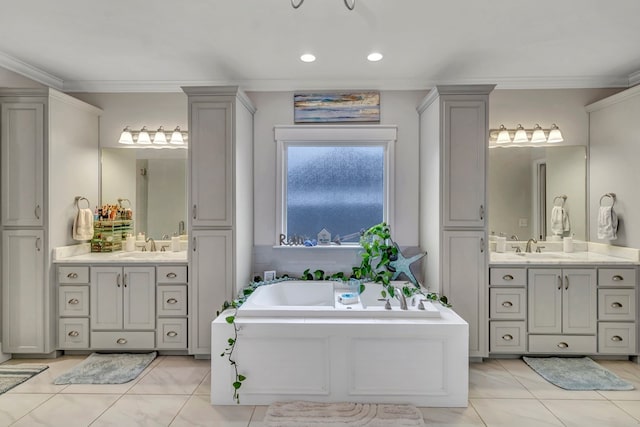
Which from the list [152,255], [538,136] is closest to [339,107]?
[538,136]

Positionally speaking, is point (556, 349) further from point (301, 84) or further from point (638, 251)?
point (301, 84)

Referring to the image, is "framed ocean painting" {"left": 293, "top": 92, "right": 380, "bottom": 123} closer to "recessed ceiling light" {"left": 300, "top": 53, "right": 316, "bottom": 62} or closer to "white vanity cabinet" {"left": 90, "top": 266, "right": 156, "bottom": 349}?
"recessed ceiling light" {"left": 300, "top": 53, "right": 316, "bottom": 62}

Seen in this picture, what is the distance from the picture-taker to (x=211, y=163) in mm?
3154

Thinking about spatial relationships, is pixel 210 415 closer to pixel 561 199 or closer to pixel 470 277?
pixel 470 277

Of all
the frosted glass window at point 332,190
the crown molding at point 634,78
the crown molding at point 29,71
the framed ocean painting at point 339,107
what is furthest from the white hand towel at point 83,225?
the crown molding at point 634,78

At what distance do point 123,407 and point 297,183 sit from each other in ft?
7.59

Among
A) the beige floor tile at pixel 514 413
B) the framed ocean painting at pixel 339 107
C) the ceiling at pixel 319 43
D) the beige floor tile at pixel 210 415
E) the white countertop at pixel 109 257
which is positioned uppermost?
the ceiling at pixel 319 43

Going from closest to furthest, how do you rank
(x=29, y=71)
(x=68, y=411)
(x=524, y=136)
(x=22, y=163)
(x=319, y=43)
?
(x=68, y=411) → (x=319, y=43) → (x=22, y=163) → (x=29, y=71) → (x=524, y=136)

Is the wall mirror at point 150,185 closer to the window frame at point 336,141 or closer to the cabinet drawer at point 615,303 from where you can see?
the window frame at point 336,141

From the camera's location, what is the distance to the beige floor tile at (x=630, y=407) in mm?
2412

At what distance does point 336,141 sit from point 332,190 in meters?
0.49

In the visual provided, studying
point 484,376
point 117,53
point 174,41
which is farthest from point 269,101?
point 484,376

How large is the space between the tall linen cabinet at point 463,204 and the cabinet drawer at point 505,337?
3.7 inches

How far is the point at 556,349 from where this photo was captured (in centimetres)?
320
